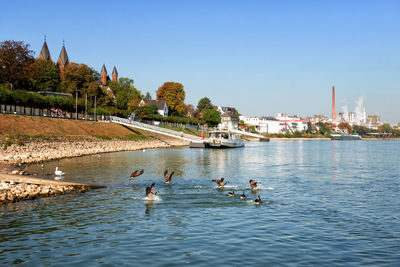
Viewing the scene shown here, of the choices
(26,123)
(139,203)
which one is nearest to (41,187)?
(139,203)

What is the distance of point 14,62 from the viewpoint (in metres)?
82.0

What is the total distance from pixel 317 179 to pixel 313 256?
19771 mm

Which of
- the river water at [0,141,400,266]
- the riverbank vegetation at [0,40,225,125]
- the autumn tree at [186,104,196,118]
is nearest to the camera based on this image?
the river water at [0,141,400,266]

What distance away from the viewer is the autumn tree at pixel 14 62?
80938 mm

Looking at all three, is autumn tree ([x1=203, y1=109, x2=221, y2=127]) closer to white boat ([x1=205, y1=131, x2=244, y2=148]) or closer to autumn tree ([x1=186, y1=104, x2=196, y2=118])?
autumn tree ([x1=186, y1=104, x2=196, y2=118])

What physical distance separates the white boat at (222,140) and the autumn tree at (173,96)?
5881 cm

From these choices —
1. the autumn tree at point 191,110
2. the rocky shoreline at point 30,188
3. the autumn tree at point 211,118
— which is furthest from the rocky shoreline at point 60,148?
the autumn tree at point 191,110

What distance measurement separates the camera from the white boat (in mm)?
77938

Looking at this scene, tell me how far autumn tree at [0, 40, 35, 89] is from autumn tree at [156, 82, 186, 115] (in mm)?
64280

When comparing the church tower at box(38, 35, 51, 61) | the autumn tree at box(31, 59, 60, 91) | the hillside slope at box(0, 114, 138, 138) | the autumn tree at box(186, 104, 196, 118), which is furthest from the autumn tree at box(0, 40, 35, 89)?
the autumn tree at box(186, 104, 196, 118)

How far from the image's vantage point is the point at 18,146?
4731 cm

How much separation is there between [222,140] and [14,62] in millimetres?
47703

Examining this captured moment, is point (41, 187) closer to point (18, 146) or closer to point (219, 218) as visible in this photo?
point (219, 218)

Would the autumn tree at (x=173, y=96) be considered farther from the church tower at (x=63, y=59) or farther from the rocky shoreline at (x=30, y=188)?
the rocky shoreline at (x=30, y=188)
